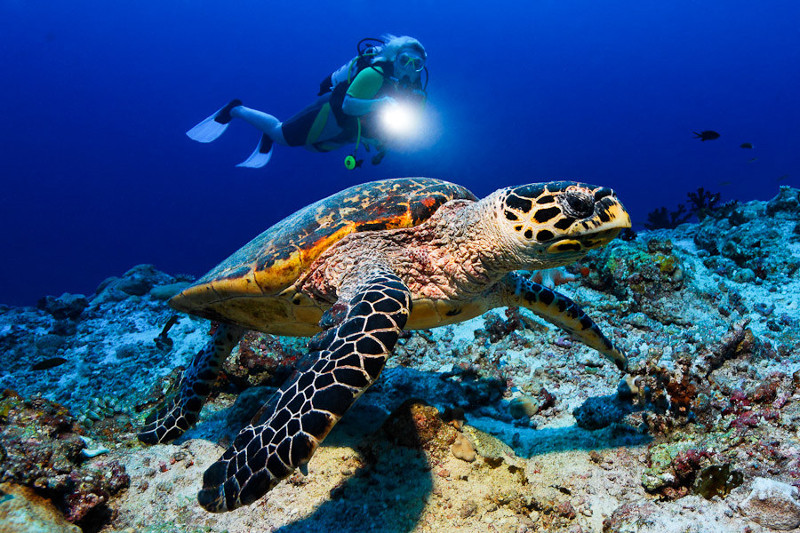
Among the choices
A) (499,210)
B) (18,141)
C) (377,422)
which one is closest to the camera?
(499,210)

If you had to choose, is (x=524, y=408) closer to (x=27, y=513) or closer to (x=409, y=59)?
(x=27, y=513)

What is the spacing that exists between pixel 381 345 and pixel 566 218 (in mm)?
1354

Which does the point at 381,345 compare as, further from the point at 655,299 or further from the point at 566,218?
the point at 655,299

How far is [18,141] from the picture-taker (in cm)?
7975

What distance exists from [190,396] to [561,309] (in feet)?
11.3

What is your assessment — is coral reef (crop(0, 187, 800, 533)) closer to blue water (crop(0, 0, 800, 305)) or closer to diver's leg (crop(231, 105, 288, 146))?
diver's leg (crop(231, 105, 288, 146))

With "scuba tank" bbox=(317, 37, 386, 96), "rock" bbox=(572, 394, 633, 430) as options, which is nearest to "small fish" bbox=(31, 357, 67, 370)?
"rock" bbox=(572, 394, 633, 430)

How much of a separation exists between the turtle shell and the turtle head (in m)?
0.83

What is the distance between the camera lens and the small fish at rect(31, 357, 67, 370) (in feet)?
17.4

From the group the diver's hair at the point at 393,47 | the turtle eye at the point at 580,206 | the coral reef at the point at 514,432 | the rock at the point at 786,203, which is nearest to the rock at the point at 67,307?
the coral reef at the point at 514,432

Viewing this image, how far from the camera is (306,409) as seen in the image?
1.59 metres

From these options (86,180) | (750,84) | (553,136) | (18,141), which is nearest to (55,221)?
(86,180)

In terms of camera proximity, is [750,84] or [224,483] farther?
[750,84]

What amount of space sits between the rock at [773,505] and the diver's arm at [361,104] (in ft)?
35.3
